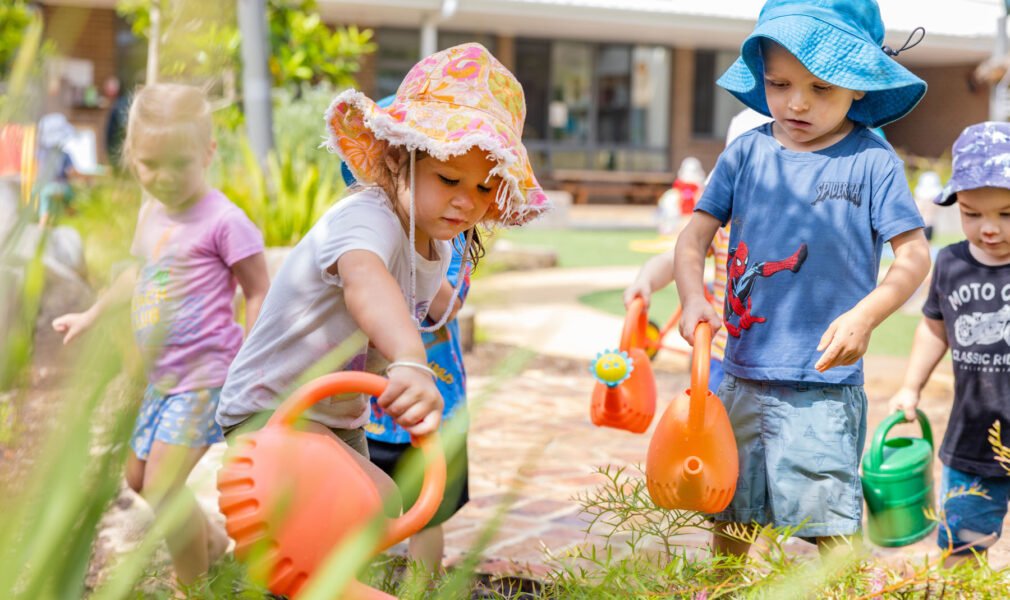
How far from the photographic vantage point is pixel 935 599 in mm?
1669

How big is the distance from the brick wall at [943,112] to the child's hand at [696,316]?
2222 centimetres

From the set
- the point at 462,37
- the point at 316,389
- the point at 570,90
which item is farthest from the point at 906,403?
the point at 570,90

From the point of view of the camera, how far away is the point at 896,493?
2.46 m

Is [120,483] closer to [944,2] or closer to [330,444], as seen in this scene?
[330,444]

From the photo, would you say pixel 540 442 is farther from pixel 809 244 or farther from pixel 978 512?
pixel 978 512

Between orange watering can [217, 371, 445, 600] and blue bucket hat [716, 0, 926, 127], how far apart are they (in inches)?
52.1

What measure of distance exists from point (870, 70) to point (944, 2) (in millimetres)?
20785

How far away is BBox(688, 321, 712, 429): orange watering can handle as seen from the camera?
186 centimetres

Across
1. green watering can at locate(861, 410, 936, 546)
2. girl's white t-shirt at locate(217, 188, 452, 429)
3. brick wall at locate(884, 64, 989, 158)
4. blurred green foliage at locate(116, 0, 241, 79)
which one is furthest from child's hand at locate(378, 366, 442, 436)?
brick wall at locate(884, 64, 989, 158)

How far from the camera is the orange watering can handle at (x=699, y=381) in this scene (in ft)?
6.12

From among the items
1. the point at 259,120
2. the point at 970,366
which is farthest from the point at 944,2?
the point at 970,366

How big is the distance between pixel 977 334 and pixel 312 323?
1.77m

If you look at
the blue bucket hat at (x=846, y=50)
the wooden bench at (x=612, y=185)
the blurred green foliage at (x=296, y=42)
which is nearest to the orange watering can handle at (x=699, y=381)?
the blue bucket hat at (x=846, y=50)

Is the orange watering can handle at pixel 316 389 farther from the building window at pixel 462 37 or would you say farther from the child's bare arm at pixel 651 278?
the building window at pixel 462 37
